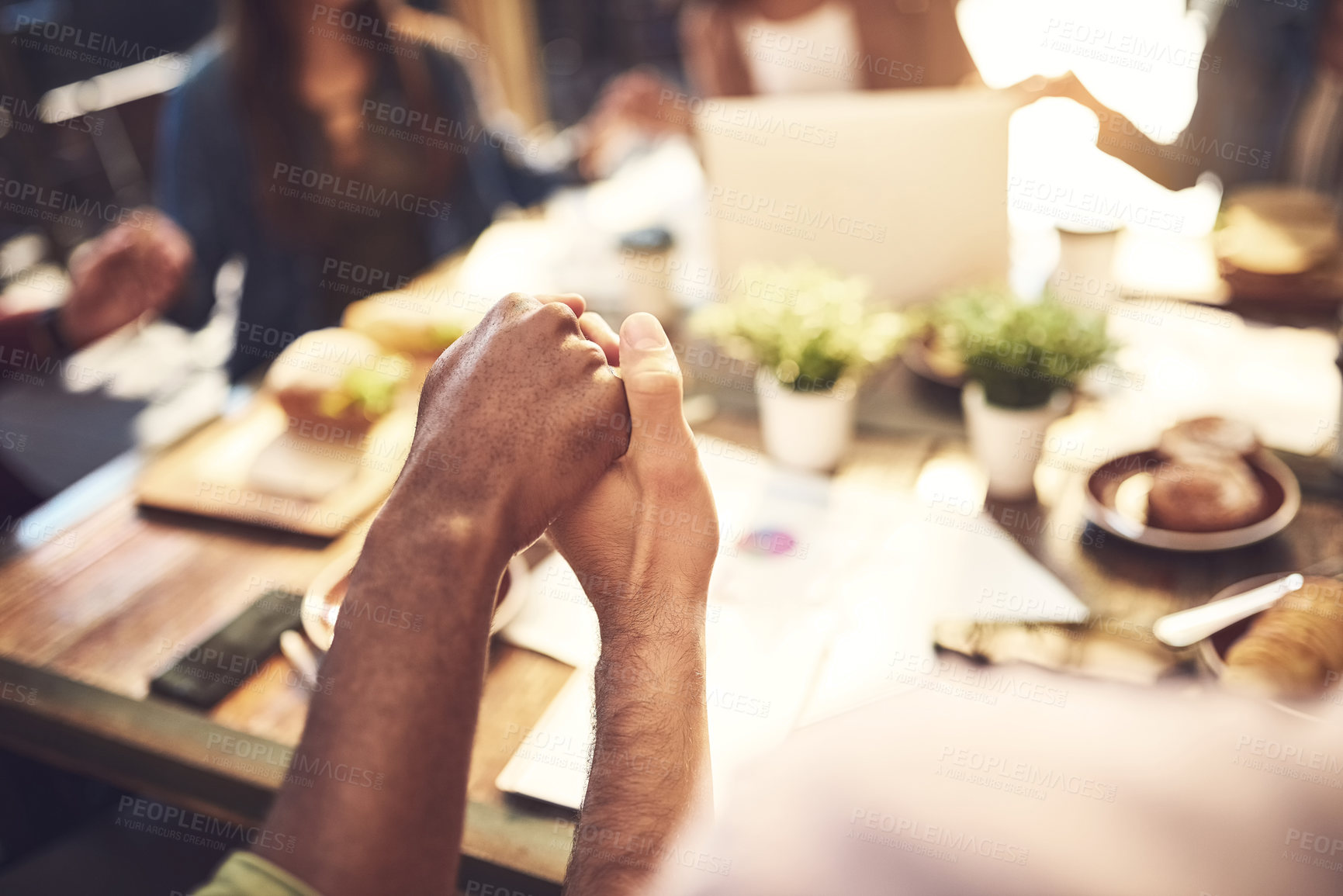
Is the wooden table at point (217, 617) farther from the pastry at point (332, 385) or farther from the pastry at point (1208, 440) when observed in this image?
the pastry at point (332, 385)

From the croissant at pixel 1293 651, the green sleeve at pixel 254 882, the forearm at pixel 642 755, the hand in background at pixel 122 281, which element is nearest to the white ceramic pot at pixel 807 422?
the forearm at pixel 642 755

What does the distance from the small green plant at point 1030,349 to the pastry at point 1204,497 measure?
0.19 m

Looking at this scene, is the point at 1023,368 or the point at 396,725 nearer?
the point at 396,725

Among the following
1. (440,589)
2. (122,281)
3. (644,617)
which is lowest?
(644,617)

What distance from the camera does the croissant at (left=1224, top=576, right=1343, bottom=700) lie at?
0.82 m

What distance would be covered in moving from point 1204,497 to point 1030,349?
293 millimetres

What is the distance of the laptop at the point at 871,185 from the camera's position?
1.55m

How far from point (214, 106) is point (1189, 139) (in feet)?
10.7

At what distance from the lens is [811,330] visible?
1284 mm

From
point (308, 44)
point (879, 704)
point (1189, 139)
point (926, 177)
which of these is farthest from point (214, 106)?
point (1189, 139)

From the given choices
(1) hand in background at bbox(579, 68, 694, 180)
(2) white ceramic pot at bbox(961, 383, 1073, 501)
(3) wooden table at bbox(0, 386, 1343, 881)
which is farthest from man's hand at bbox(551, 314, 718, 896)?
(1) hand in background at bbox(579, 68, 694, 180)

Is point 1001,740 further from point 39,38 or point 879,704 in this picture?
point 39,38

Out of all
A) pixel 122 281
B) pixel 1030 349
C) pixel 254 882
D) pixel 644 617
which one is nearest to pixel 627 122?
pixel 122 281

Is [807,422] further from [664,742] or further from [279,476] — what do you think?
[279,476]
